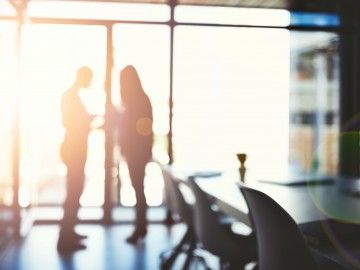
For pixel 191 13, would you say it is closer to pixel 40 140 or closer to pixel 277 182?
pixel 40 140

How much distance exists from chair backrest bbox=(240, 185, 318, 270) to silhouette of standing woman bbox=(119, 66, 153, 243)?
3.26 m

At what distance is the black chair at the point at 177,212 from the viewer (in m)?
3.49

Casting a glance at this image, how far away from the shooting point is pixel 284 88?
22.0 ft

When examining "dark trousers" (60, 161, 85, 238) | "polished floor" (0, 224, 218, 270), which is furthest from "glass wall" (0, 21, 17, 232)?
"dark trousers" (60, 161, 85, 238)

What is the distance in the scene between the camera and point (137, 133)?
5.09 meters

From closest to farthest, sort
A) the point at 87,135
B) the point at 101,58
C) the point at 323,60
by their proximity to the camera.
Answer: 1. the point at 87,135
2. the point at 101,58
3. the point at 323,60

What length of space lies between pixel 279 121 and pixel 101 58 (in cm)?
236

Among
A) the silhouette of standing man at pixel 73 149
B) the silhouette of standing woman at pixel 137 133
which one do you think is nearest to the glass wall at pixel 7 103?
the silhouette of standing man at pixel 73 149

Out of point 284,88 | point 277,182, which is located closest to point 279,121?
point 284,88

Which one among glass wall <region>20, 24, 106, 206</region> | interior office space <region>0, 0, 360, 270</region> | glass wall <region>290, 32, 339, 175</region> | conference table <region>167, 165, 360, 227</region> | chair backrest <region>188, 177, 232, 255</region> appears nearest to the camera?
conference table <region>167, 165, 360, 227</region>

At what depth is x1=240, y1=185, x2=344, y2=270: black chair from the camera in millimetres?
1658

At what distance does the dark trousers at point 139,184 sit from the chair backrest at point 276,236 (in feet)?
10.8

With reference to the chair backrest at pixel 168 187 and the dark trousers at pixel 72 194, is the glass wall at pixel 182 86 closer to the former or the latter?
the dark trousers at pixel 72 194

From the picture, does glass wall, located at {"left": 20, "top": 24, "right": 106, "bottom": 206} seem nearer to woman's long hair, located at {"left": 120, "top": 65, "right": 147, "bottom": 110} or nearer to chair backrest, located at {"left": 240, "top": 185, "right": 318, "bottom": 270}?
woman's long hair, located at {"left": 120, "top": 65, "right": 147, "bottom": 110}
